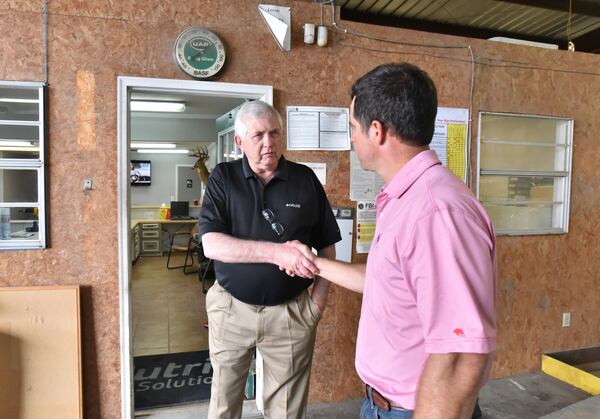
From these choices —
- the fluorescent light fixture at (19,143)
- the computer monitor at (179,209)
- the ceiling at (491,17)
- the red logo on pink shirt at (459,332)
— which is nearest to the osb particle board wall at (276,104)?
the fluorescent light fixture at (19,143)

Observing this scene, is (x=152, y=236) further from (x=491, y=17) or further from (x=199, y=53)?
(x=491, y=17)

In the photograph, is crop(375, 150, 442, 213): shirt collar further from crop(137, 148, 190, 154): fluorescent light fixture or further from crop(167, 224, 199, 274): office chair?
crop(137, 148, 190, 154): fluorescent light fixture

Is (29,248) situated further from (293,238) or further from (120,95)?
(293,238)

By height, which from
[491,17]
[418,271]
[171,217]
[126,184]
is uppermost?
[491,17]

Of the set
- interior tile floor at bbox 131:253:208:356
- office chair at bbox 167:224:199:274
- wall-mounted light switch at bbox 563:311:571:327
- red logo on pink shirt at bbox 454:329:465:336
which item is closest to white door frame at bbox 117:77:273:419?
interior tile floor at bbox 131:253:208:356

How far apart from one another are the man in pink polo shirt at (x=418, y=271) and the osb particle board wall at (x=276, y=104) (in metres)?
1.79

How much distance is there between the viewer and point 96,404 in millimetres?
2436

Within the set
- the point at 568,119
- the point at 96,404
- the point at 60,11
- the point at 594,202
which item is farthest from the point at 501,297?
the point at 60,11

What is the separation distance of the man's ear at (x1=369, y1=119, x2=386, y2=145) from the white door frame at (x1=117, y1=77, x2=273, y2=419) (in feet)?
5.79

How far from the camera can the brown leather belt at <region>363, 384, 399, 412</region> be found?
966 mm

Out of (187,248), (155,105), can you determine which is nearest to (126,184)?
(155,105)

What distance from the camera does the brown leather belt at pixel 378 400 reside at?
966mm

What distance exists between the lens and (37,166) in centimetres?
227

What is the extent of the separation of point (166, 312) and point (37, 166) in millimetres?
3191
